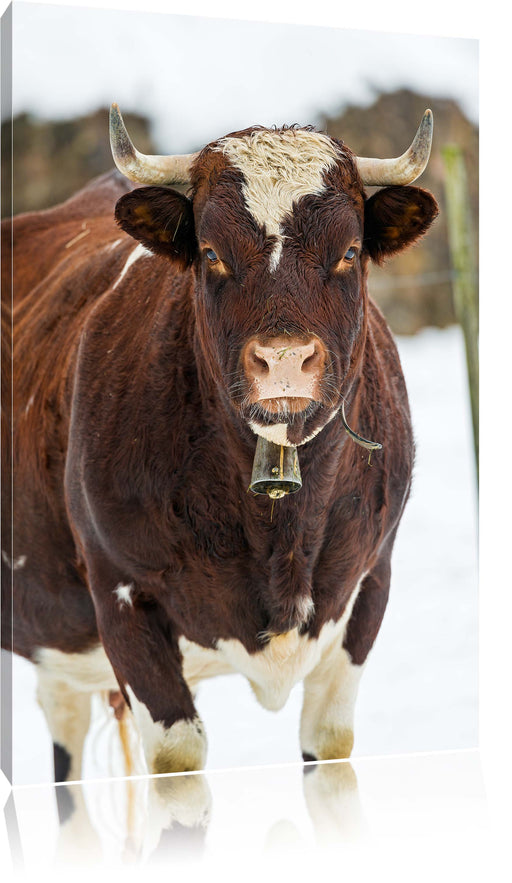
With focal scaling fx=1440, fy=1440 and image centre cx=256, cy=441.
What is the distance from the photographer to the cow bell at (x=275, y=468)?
433 centimetres

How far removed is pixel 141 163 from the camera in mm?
4387

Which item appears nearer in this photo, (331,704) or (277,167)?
(277,167)

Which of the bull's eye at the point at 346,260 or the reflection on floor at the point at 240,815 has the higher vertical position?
the bull's eye at the point at 346,260

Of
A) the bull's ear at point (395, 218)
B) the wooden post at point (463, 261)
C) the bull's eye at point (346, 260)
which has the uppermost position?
the bull's ear at point (395, 218)

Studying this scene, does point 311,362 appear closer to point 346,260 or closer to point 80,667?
point 346,260

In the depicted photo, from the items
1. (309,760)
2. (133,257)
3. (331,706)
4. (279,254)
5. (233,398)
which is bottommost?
(309,760)

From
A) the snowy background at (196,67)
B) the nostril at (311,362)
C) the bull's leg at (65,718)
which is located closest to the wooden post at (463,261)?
the snowy background at (196,67)

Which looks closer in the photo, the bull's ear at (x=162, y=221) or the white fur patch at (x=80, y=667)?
the bull's ear at (x=162, y=221)

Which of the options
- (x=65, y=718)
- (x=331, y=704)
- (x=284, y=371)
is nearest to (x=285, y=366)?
(x=284, y=371)

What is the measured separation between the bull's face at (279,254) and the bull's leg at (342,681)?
1.01m

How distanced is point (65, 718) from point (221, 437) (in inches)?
72.4

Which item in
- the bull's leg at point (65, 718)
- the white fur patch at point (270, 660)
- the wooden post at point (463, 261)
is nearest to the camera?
the white fur patch at point (270, 660)

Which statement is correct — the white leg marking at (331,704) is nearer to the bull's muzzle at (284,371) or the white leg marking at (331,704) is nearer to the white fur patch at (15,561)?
the white fur patch at (15,561)

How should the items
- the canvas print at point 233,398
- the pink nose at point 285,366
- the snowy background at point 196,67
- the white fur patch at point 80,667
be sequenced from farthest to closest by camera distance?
the white fur patch at point 80,667
the snowy background at point 196,67
the canvas print at point 233,398
the pink nose at point 285,366
